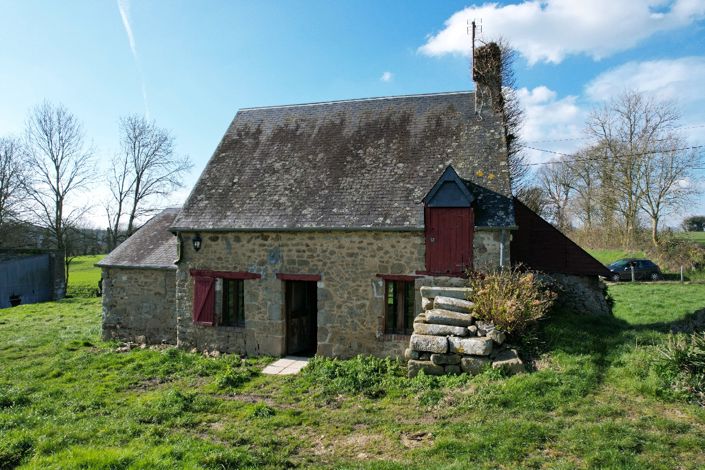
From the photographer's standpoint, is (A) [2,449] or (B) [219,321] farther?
(B) [219,321]

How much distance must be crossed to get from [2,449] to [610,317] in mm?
13079

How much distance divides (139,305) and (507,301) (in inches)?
412

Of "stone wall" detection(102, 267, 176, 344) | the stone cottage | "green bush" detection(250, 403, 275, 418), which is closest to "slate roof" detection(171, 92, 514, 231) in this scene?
the stone cottage

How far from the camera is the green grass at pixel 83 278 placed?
93.0 ft

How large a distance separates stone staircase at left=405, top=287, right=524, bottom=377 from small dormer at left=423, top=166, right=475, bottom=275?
106cm

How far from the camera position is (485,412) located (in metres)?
6.57

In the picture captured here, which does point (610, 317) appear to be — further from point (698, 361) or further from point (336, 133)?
point (336, 133)

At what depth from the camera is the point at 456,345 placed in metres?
8.38

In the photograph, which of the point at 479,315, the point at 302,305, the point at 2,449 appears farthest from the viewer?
the point at 302,305

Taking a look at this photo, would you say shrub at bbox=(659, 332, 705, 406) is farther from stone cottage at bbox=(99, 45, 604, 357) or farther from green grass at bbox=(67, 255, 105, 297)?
green grass at bbox=(67, 255, 105, 297)

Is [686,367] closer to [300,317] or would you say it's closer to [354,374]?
[354,374]

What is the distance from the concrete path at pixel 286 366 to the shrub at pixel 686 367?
6836mm

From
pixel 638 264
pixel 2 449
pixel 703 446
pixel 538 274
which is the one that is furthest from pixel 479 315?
pixel 638 264

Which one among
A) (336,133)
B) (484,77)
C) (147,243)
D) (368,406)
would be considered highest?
(484,77)
